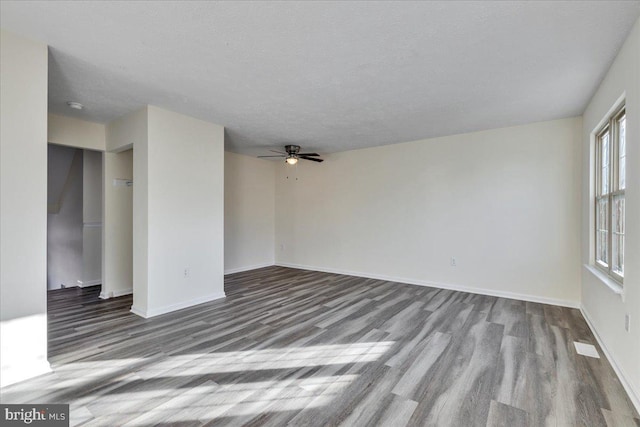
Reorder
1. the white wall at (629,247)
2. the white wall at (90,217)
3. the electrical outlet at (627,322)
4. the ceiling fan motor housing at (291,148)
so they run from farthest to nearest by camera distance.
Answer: the ceiling fan motor housing at (291,148) < the white wall at (90,217) < the electrical outlet at (627,322) < the white wall at (629,247)

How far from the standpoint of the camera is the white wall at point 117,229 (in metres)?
4.43

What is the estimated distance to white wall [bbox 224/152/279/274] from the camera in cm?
629

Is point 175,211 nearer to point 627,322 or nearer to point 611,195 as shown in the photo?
point 627,322

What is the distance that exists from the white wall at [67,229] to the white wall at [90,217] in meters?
0.21

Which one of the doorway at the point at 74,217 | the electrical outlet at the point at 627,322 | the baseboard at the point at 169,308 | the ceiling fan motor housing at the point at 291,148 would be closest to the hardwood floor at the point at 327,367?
the baseboard at the point at 169,308

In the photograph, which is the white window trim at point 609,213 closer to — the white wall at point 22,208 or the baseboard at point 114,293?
the white wall at point 22,208

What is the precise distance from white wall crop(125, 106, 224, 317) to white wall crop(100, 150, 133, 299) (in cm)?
69

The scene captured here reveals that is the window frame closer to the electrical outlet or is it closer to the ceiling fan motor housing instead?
the electrical outlet

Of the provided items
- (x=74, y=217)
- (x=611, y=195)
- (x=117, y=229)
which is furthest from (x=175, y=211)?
(x=611, y=195)

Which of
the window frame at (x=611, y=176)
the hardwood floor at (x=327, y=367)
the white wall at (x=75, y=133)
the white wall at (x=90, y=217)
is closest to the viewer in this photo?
the hardwood floor at (x=327, y=367)

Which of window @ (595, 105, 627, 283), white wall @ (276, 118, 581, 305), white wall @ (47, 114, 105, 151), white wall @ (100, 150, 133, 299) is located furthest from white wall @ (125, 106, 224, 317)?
window @ (595, 105, 627, 283)

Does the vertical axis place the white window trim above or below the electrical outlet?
above

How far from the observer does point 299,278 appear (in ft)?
19.1

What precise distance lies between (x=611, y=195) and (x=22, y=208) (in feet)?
17.1
